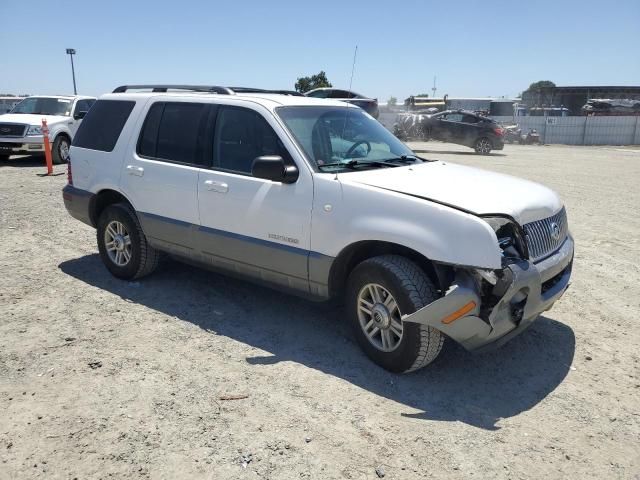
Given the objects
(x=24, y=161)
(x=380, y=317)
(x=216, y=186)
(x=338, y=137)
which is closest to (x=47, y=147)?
(x=24, y=161)

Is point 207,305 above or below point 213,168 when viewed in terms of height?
below

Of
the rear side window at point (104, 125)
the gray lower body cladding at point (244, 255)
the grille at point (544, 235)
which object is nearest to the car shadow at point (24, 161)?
the rear side window at point (104, 125)

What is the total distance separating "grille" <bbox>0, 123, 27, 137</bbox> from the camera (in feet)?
46.4

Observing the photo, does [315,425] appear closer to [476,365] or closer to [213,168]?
[476,365]

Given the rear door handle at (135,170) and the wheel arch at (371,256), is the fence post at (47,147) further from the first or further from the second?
the wheel arch at (371,256)

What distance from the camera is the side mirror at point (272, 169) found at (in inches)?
157

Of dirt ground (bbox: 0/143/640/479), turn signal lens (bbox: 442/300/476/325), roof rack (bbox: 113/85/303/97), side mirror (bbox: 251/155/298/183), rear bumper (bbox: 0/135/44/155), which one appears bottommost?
dirt ground (bbox: 0/143/640/479)

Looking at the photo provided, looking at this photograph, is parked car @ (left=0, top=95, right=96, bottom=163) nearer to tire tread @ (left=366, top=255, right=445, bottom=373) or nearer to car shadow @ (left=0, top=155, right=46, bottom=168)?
car shadow @ (left=0, top=155, right=46, bottom=168)

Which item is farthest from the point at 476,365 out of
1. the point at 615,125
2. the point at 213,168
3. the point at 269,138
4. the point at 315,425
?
the point at 615,125

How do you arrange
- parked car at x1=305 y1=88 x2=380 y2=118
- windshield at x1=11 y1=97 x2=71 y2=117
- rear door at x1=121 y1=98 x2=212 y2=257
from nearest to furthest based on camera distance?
rear door at x1=121 y1=98 x2=212 y2=257
windshield at x1=11 y1=97 x2=71 y2=117
parked car at x1=305 y1=88 x2=380 y2=118

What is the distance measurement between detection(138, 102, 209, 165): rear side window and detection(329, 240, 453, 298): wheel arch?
1.66 m

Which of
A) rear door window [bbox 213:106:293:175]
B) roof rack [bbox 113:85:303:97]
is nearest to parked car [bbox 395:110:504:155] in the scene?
roof rack [bbox 113:85:303:97]

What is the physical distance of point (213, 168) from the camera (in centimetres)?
470

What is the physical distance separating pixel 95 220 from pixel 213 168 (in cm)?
196
